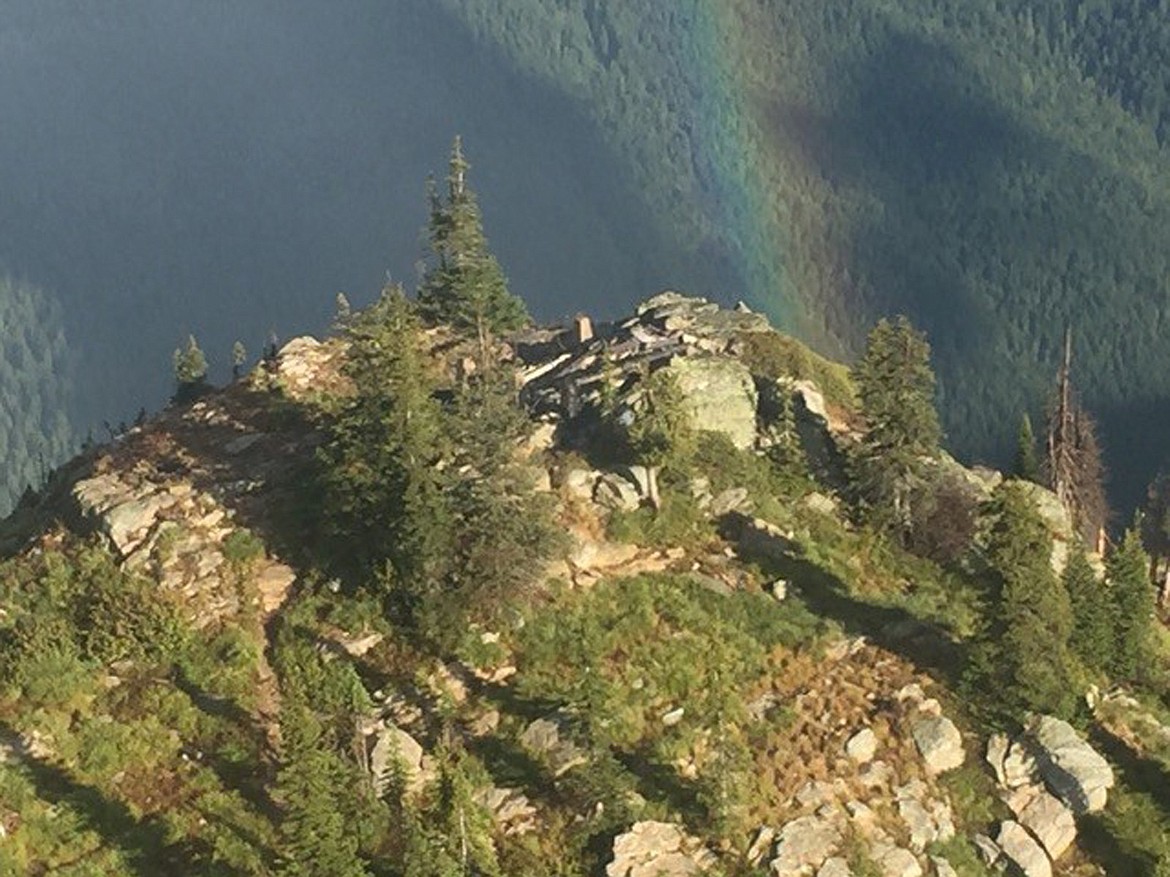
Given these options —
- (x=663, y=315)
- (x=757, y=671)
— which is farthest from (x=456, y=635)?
(x=663, y=315)

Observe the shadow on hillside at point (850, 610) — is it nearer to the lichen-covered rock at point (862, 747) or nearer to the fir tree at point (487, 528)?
the lichen-covered rock at point (862, 747)

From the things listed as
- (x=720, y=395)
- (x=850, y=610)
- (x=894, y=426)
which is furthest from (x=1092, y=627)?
(x=720, y=395)

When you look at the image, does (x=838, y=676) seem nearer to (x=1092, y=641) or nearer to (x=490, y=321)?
(x=1092, y=641)

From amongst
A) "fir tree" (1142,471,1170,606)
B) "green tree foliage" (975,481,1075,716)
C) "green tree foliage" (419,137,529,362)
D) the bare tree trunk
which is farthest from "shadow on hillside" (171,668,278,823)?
"fir tree" (1142,471,1170,606)

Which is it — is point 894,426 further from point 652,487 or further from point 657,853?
point 657,853

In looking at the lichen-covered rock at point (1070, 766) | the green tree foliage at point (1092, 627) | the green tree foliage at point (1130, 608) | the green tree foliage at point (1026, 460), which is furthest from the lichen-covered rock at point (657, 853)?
the green tree foliage at point (1026, 460)

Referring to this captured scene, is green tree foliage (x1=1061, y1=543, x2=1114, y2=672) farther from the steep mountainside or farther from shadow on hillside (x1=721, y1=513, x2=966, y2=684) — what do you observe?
shadow on hillside (x1=721, y1=513, x2=966, y2=684)
